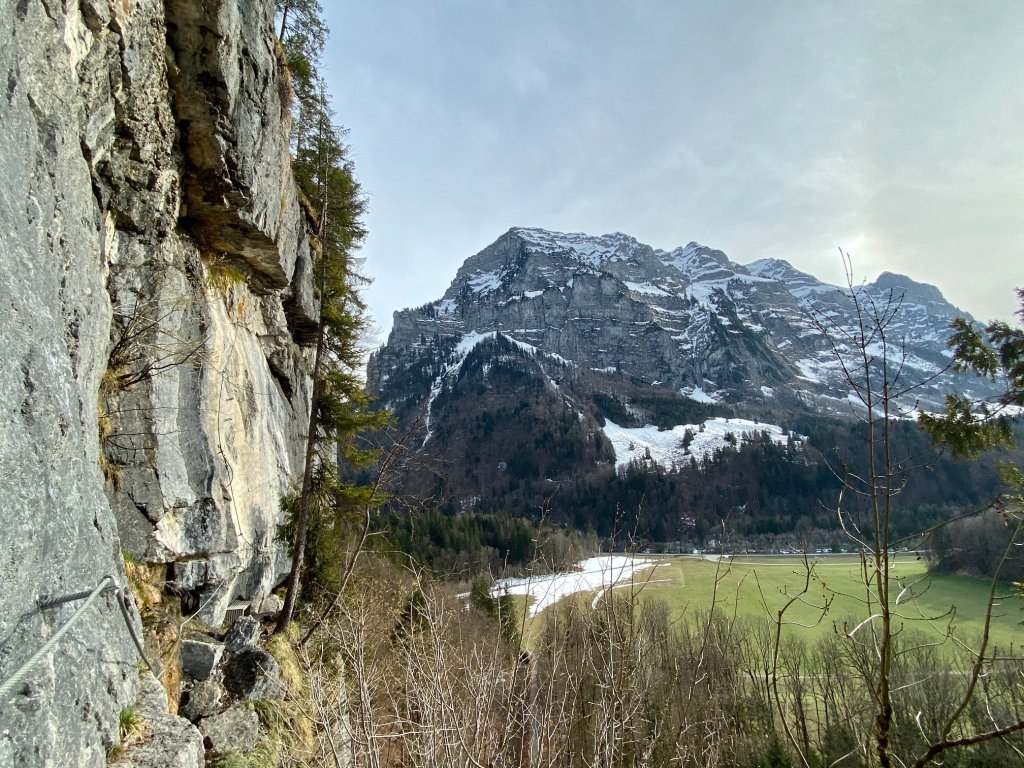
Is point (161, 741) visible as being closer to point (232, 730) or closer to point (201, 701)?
point (201, 701)

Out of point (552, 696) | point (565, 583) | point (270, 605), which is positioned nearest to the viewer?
point (552, 696)

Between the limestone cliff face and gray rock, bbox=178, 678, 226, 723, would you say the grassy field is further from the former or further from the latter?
gray rock, bbox=178, 678, 226, 723

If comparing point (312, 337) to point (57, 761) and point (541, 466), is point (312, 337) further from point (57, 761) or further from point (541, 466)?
point (541, 466)

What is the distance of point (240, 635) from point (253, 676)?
97 cm

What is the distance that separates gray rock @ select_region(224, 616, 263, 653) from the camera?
8.43 metres

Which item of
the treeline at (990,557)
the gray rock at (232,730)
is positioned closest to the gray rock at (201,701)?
the gray rock at (232,730)

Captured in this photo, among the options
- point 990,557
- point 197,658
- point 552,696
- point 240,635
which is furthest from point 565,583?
point 240,635

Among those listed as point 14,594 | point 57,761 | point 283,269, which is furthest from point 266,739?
point 283,269

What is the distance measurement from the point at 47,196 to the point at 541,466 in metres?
150

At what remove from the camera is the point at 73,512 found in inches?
155

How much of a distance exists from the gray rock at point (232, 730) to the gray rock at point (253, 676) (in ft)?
1.08

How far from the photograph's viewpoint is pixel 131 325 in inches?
278

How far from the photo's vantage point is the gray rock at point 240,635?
8.43 m

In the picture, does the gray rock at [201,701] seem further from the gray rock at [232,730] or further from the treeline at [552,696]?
the treeline at [552,696]
